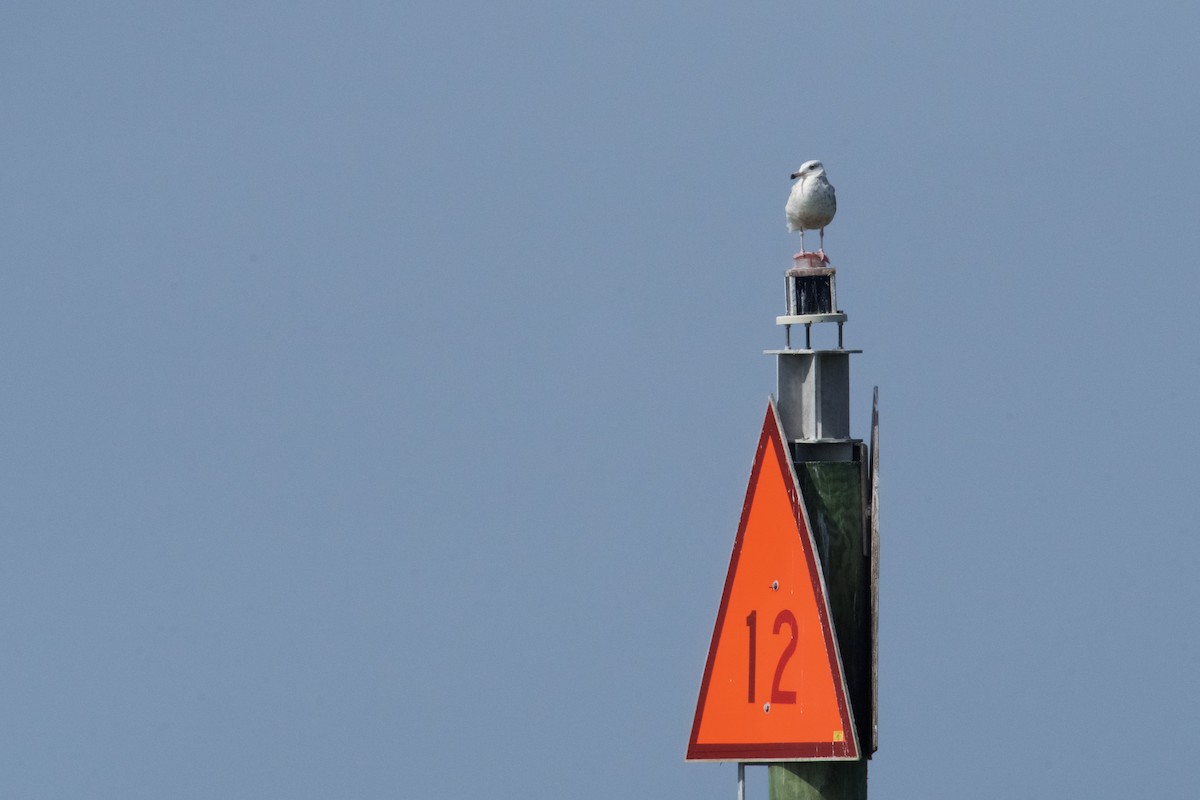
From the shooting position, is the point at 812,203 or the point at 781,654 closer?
the point at 781,654

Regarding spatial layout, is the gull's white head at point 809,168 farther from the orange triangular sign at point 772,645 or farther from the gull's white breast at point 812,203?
the orange triangular sign at point 772,645

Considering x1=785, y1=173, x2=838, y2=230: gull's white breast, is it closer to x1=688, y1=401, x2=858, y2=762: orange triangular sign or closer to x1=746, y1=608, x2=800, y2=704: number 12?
x1=688, y1=401, x2=858, y2=762: orange triangular sign

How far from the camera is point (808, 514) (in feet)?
76.8


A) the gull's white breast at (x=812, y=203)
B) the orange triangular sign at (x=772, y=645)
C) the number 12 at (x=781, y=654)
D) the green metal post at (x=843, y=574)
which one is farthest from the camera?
the gull's white breast at (x=812, y=203)

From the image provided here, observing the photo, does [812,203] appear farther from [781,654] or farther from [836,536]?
[781,654]

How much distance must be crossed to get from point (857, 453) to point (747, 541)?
131 centimetres

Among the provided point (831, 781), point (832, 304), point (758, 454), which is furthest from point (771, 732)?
point (832, 304)

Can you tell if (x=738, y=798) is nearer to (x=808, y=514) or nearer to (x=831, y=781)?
(x=831, y=781)

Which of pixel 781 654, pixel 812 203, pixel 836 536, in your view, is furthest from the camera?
pixel 812 203

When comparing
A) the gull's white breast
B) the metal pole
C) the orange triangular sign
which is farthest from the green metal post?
the gull's white breast

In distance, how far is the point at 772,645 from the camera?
2334 centimetres

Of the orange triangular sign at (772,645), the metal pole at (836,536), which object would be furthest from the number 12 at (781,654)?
the metal pole at (836,536)

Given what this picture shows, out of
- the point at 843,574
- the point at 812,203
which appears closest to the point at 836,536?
the point at 843,574

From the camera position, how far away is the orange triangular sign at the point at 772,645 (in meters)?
23.1
